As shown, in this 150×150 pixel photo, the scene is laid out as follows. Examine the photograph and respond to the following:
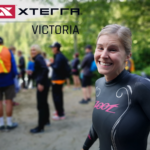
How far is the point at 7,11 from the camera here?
196 inches

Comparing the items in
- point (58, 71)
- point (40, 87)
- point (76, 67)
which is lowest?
point (76, 67)

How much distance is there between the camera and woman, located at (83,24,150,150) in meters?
1.08

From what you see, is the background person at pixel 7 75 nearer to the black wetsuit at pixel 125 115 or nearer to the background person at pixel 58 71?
the background person at pixel 58 71

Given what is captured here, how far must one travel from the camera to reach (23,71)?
8680 mm

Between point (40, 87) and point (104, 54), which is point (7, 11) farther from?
point (104, 54)

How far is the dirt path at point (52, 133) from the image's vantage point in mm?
3229

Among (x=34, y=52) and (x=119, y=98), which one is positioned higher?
(x=34, y=52)

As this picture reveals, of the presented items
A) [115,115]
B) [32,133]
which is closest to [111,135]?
[115,115]

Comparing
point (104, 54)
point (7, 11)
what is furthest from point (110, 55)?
point (7, 11)

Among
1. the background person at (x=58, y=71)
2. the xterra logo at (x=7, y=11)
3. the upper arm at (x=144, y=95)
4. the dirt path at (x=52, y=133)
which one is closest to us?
the upper arm at (x=144, y=95)

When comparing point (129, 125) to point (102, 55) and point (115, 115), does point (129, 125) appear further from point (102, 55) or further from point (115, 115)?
point (102, 55)

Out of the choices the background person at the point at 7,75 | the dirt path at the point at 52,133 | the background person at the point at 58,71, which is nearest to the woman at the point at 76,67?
the dirt path at the point at 52,133

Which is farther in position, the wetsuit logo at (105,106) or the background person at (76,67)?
the background person at (76,67)

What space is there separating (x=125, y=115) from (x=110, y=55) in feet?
1.25
